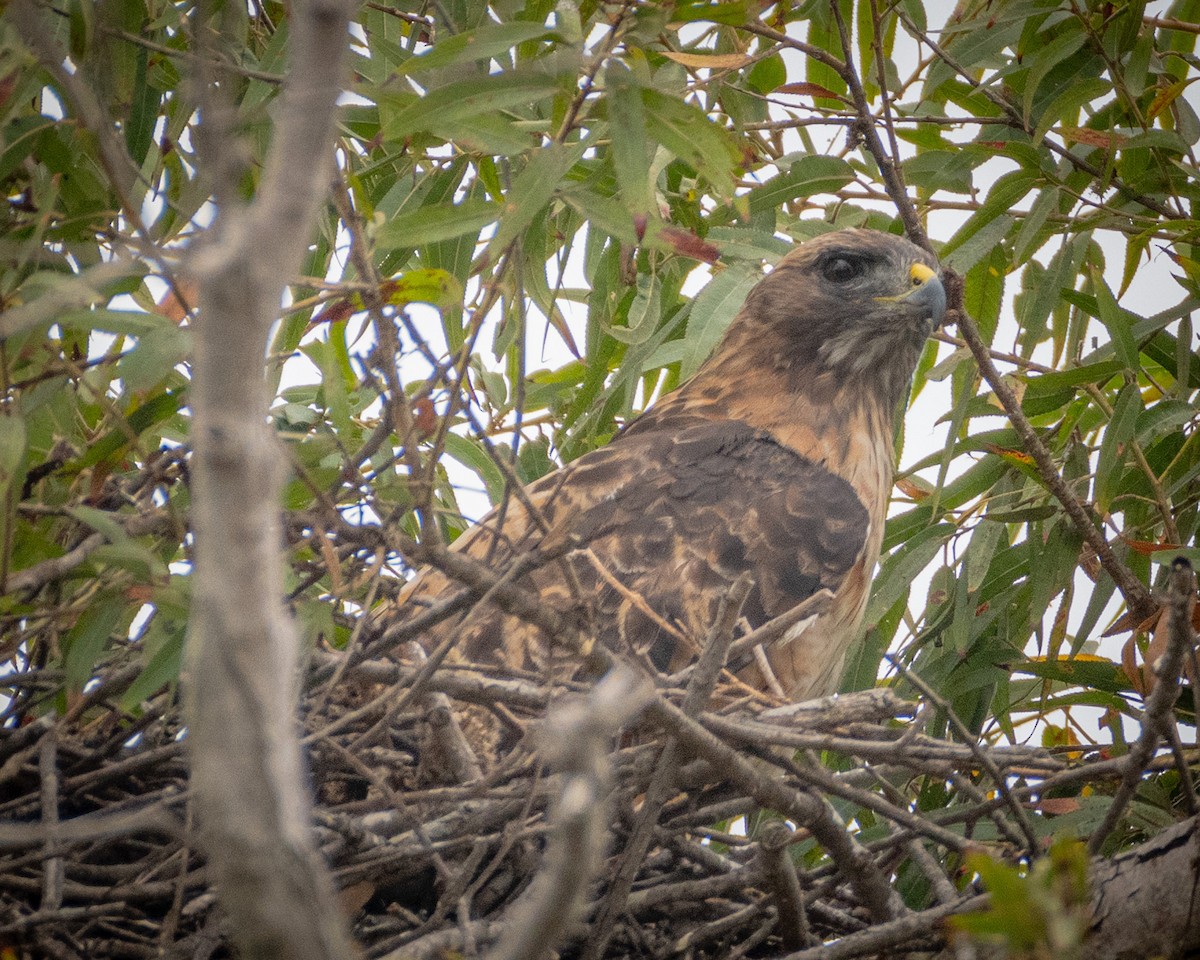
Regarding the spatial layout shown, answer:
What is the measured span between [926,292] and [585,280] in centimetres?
114

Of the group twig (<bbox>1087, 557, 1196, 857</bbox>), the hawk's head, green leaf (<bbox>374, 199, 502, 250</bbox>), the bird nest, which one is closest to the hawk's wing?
the bird nest

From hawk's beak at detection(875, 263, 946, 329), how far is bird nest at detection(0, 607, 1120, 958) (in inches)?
65.7

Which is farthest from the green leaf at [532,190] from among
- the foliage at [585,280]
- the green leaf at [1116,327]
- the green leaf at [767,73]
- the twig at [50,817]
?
the green leaf at [1116,327]

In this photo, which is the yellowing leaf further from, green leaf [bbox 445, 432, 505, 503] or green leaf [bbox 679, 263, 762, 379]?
green leaf [bbox 445, 432, 505, 503]

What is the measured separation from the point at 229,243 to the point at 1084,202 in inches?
132

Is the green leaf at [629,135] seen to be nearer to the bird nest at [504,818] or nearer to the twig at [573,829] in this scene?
the bird nest at [504,818]

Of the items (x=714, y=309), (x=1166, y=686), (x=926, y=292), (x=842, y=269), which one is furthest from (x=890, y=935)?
(x=842, y=269)

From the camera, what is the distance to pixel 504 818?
2684 millimetres

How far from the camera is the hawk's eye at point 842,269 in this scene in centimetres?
448

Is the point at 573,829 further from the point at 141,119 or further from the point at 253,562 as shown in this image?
the point at 141,119

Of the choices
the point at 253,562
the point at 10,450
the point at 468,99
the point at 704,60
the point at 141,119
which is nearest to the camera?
the point at 253,562

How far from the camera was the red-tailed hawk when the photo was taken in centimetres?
357

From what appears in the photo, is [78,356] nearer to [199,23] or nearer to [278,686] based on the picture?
[199,23]

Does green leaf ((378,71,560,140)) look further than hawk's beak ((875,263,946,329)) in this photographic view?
No
